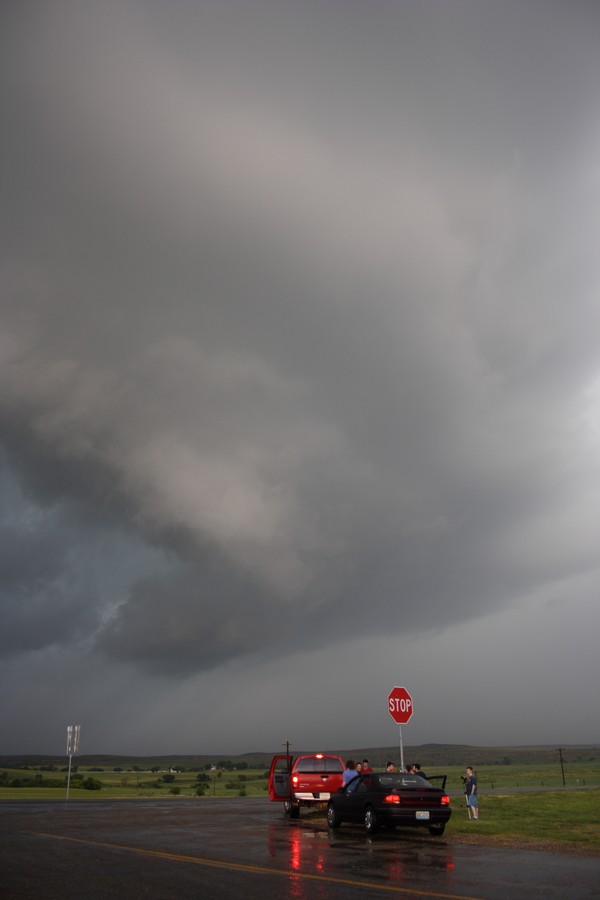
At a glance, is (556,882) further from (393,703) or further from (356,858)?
(393,703)

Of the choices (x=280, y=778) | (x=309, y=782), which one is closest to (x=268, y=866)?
(x=309, y=782)

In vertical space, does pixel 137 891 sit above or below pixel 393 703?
below

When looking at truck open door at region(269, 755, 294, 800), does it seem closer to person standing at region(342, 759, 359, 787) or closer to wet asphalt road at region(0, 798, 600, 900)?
person standing at region(342, 759, 359, 787)

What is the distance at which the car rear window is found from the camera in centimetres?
2483

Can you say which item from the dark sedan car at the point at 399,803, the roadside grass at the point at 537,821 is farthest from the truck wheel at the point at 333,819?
the roadside grass at the point at 537,821

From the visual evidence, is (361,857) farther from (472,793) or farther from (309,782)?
(309,782)

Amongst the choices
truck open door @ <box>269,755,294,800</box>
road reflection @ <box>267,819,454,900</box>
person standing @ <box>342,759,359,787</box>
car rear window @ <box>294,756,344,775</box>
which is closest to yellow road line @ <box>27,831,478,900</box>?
road reflection @ <box>267,819,454,900</box>

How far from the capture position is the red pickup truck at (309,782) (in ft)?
79.5

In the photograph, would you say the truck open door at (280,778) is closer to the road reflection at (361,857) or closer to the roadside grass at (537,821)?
the road reflection at (361,857)

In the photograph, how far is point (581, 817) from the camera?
2300 cm

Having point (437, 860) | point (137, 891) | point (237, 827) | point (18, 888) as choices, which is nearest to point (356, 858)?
point (437, 860)

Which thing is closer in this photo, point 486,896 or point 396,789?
point 486,896

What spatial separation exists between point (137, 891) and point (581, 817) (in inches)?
700

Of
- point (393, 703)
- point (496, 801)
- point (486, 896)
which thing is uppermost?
point (393, 703)
